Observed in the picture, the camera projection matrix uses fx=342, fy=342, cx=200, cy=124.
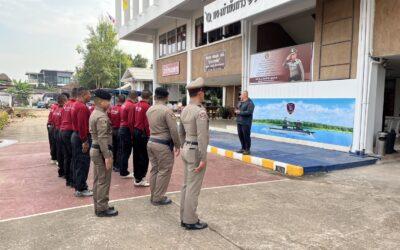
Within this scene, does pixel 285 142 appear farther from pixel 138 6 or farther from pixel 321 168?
pixel 138 6

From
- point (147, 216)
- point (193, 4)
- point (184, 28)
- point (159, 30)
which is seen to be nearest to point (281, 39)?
point (193, 4)

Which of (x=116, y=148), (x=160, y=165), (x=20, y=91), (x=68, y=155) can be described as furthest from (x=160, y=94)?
(x=20, y=91)

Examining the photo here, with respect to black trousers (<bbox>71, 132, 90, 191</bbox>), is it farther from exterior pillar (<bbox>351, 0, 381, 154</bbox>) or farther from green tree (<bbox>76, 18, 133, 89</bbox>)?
green tree (<bbox>76, 18, 133, 89</bbox>)

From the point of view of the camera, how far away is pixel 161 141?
5.13 m

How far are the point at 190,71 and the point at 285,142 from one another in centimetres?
848

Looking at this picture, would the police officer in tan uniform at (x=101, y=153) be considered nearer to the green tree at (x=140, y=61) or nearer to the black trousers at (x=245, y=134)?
the black trousers at (x=245, y=134)

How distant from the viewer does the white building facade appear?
31.4 feet

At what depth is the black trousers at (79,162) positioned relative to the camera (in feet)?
19.1

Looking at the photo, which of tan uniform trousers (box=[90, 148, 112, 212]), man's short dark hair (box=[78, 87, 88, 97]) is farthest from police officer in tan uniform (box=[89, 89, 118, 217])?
man's short dark hair (box=[78, 87, 88, 97])

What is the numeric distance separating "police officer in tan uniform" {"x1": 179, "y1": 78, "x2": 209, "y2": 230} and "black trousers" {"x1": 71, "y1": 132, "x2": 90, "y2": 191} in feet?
7.48

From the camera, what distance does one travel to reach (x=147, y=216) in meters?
4.76

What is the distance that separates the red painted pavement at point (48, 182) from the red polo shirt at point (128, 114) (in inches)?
45.4

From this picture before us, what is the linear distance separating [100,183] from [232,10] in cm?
1001

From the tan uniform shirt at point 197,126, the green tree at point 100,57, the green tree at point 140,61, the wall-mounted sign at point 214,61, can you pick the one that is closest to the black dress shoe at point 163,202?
the tan uniform shirt at point 197,126
